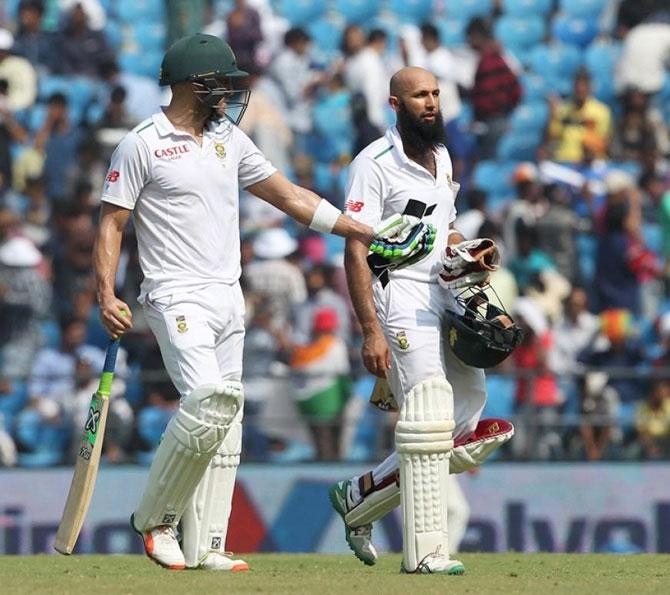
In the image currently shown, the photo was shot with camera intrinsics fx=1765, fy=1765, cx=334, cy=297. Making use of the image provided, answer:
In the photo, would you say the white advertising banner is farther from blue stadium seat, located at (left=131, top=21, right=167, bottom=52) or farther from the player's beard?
blue stadium seat, located at (left=131, top=21, right=167, bottom=52)

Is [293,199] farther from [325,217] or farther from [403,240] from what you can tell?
Answer: [403,240]

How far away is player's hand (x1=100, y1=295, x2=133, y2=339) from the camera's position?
7246 millimetres

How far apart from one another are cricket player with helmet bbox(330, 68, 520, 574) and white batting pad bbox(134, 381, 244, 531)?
686 mm

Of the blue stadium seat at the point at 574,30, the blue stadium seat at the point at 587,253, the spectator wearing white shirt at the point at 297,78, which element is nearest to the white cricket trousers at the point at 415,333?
the blue stadium seat at the point at 587,253

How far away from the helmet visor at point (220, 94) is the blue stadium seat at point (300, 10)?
1018 cm

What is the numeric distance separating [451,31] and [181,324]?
10825 mm

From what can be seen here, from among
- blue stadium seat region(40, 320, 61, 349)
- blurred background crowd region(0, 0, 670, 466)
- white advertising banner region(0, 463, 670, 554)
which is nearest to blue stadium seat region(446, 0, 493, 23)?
blurred background crowd region(0, 0, 670, 466)

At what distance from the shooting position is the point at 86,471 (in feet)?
24.8

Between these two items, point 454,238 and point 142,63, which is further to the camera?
point 142,63

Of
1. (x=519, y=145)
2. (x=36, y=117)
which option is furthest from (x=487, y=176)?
(x=36, y=117)

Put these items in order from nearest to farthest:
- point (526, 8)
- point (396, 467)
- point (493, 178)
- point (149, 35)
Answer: point (396, 467)
point (493, 178)
point (149, 35)
point (526, 8)

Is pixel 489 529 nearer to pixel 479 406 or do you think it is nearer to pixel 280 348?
pixel 280 348

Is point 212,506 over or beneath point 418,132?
beneath

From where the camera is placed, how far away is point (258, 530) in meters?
12.8
